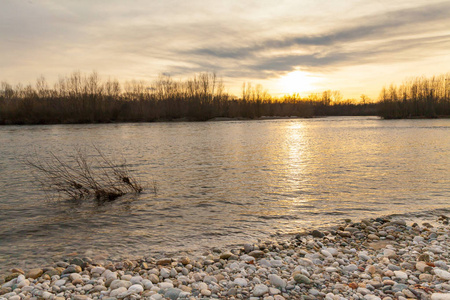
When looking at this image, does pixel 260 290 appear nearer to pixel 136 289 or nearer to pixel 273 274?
pixel 273 274

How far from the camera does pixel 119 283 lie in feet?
16.8

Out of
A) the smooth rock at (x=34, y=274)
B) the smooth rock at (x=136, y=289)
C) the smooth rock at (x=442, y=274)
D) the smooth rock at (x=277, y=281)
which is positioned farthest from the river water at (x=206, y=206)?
the smooth rock at (x=442, y=274)

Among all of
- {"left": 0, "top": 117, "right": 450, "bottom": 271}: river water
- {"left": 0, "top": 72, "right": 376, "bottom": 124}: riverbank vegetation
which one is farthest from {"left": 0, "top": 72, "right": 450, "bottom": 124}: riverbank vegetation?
{"left": 0, "top": 117, "right": 450, "bottom": 271}: river water

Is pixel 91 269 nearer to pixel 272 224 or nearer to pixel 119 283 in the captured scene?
pixel 119 283

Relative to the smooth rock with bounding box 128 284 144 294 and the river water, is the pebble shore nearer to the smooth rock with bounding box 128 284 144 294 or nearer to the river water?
the smooth rock with bounding box 128 284 144 294

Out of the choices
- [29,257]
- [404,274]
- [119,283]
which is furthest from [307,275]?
[29,257]

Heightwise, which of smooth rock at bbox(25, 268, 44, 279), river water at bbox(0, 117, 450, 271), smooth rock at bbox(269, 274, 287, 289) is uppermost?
smooth rock at bbox(269, 274, 287, 289)

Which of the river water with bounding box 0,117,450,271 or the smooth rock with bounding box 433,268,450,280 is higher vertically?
the smooth rock with bounding box 433,268,450,280

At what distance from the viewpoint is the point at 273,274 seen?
5.31 m

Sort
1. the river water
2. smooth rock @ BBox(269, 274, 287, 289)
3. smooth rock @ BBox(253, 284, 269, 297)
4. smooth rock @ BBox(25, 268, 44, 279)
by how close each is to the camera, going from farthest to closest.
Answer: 1. the river water
2. smooth rock @ BBox(25, 268, 44, 279)
3. smooth rock @ BBox(269, 274, 287, 289)
4. smooth rock @ BBox(253, 284, 269, 297)

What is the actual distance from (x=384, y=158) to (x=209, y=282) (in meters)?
20.4

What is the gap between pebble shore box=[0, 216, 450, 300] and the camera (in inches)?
188

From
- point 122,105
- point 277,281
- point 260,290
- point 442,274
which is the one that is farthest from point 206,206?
point 122,105

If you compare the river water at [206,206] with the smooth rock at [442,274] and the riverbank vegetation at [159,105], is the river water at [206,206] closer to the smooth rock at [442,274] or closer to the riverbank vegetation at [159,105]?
the smooth rock at [442,274]
